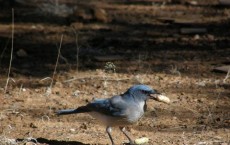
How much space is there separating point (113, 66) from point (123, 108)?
5.91 feet

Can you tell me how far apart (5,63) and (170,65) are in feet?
7.70

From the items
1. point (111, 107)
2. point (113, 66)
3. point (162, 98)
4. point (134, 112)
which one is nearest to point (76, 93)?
point (113, 66)

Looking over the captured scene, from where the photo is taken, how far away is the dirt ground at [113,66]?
23.1ft

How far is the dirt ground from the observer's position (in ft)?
23.1

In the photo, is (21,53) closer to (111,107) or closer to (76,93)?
(76,93)

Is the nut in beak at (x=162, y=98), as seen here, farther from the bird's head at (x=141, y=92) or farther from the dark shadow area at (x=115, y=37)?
the dark shadow area at (x=115, y=37)

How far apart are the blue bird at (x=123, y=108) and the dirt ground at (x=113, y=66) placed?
34cm

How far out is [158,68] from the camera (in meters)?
9.44

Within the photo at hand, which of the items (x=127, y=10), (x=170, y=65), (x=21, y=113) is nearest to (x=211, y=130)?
(x=21, y=113)

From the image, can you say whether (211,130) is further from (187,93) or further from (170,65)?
(170,65)

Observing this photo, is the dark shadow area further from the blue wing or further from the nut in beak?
the blue wing

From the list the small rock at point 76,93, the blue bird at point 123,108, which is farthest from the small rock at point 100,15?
the blue bird at point 123,108

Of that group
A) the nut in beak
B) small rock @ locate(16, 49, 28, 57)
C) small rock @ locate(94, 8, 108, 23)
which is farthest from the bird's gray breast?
small rock @ locate(94, 8, 108, 23)

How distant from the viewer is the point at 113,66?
802 cm
